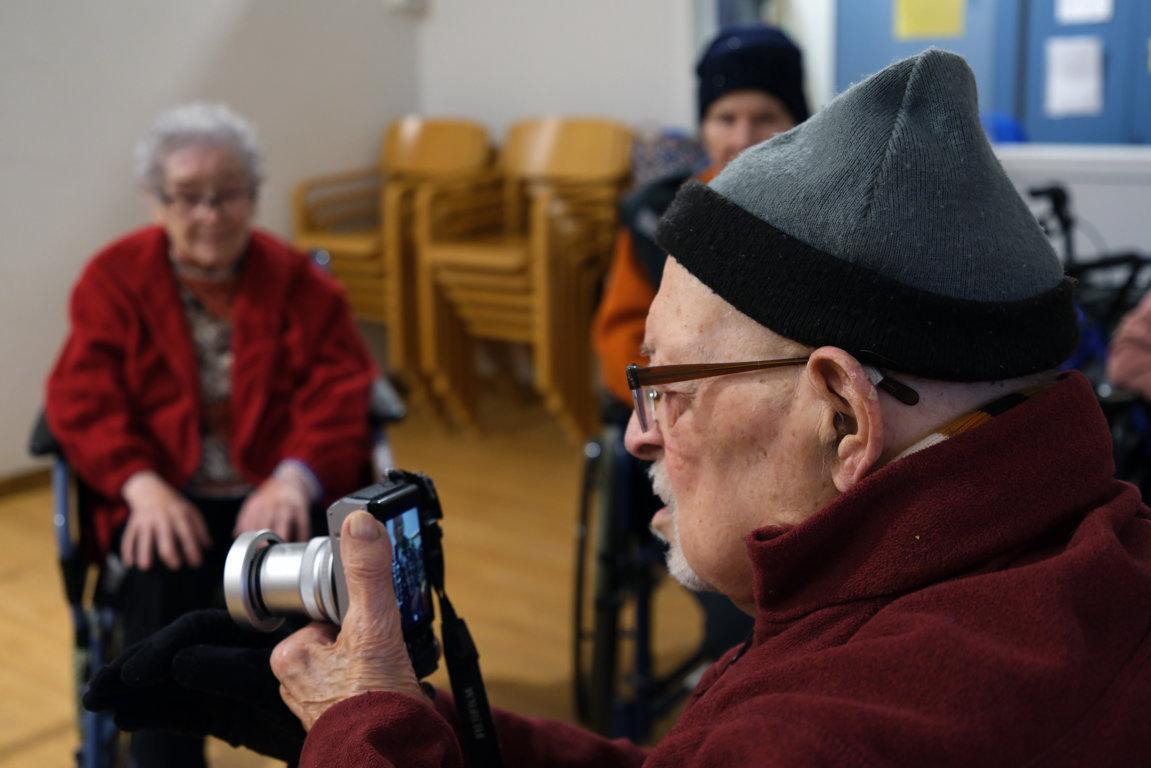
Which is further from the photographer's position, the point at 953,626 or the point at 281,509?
the point at 281,509

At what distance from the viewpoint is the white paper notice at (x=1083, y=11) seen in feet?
13.6

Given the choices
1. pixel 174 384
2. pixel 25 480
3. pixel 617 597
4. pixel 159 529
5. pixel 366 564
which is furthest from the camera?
pixel 25 480

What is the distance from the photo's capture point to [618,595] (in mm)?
2244

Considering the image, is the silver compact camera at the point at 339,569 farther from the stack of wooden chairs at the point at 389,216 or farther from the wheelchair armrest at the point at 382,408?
the stack of wooden chairs at the point at 389,216

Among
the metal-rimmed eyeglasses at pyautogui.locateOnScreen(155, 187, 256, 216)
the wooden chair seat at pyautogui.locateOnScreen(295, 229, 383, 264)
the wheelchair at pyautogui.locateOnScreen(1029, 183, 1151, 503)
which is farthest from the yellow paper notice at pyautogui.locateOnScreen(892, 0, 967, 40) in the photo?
the metal-rimmed eyeglasses at pyautogui.locateOnScreen(155, 187, 256, 216)

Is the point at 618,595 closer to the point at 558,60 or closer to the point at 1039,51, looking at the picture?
the point at 558,60

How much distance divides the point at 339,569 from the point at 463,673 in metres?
0.16

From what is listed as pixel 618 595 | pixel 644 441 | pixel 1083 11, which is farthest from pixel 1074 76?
pixel 644 441

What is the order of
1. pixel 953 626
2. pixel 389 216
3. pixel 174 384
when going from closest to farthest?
pixel 953 626, pixel 174 384, pixel 389 216

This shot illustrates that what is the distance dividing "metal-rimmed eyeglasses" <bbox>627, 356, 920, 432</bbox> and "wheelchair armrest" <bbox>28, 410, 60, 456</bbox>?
1.37m

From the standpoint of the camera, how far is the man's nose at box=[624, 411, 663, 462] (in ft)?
3.14

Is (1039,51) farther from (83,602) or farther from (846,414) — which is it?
(846,414)

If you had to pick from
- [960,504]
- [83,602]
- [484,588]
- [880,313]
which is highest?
[880,313]

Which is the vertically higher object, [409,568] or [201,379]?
[409,568]
